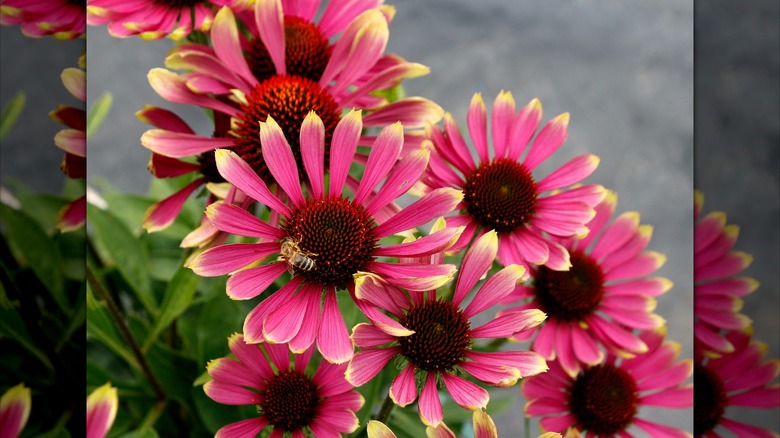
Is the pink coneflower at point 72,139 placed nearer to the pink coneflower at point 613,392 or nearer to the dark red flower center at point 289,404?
the dark red flower center at point 289,404

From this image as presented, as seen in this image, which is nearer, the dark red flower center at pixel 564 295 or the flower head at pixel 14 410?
the flower head at pixel 14 410

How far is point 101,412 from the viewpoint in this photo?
1.43ft

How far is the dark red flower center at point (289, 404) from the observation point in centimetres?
45

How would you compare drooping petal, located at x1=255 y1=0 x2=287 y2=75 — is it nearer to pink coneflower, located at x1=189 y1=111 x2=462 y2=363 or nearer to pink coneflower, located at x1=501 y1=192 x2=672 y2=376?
pink coneflower, located at x1=189 y1=111 x2=462 y2=363

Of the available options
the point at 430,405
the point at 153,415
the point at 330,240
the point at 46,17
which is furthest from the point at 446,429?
the point at 46,17

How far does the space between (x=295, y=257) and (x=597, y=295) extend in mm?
257

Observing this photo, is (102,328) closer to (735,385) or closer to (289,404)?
(289,404)

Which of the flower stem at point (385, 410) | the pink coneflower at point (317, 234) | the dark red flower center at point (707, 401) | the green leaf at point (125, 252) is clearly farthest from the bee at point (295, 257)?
the dark red flower center at point (707, 401)

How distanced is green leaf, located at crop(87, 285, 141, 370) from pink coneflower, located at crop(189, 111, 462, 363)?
0.16m

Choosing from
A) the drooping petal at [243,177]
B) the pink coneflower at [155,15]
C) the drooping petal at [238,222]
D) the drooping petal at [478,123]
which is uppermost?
the pink coneflower at [155,15]

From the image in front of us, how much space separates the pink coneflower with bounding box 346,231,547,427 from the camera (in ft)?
1.33

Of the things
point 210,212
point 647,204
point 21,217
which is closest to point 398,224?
point 210,212

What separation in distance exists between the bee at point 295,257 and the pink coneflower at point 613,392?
0.68 ft

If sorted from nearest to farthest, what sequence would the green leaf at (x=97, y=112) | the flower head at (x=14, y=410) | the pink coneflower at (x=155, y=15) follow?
the flower head at (x=14, y=410) < the pink coneflower at (x=155, y=15) < the green leaf at (x=97, y=112)
